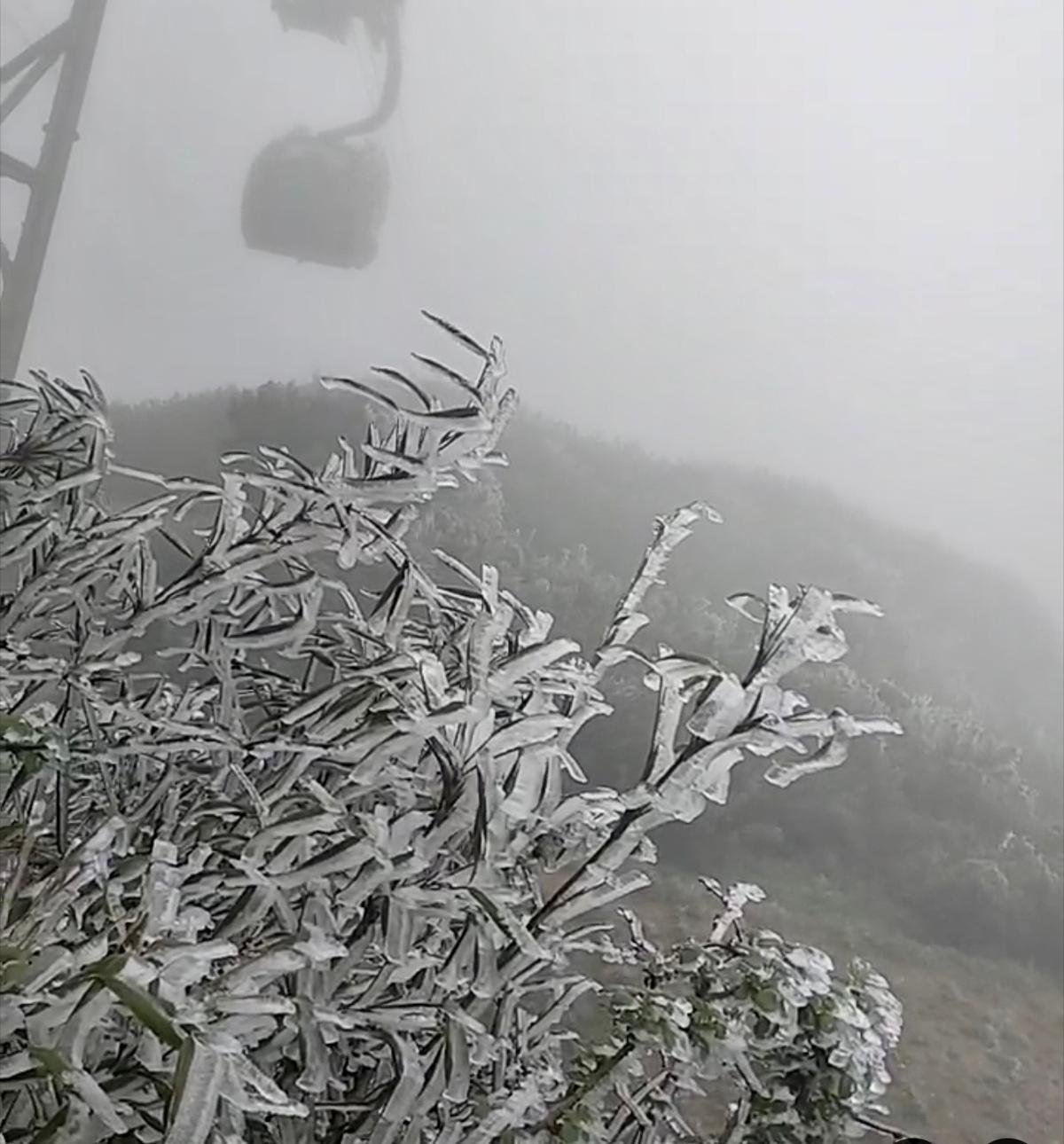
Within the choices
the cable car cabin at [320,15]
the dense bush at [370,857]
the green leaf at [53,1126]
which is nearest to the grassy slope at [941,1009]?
the dense bush at [370,857]

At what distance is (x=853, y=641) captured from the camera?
110cm

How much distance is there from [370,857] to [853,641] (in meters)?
0.75

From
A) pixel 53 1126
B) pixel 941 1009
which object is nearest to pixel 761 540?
pixel 941 1009

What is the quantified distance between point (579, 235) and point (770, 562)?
0.36 metres

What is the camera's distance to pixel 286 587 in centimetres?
57

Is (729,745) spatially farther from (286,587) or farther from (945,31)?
(945,31)

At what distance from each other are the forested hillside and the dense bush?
428 mm

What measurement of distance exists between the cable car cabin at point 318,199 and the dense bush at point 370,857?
0.59 metres

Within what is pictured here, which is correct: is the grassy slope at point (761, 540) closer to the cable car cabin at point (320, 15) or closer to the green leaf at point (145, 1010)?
the cable car cabin at point (320, 15)

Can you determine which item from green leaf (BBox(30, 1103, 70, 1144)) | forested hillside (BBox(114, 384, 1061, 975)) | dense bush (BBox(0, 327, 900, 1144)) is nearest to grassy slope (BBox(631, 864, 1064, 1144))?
forested hillside (BBox(114, 384, 1061, 975))

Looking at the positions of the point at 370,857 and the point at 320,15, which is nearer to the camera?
the point at 370,857

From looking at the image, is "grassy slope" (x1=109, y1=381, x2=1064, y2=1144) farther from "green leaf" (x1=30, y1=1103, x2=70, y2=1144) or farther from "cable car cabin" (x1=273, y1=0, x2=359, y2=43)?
"green leaf" (x1=30, y1=1103, x2=70, y2=1144)

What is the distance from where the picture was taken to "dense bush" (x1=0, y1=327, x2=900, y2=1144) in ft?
1.30

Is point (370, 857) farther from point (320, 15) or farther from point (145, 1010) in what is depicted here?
point (320, 15)
